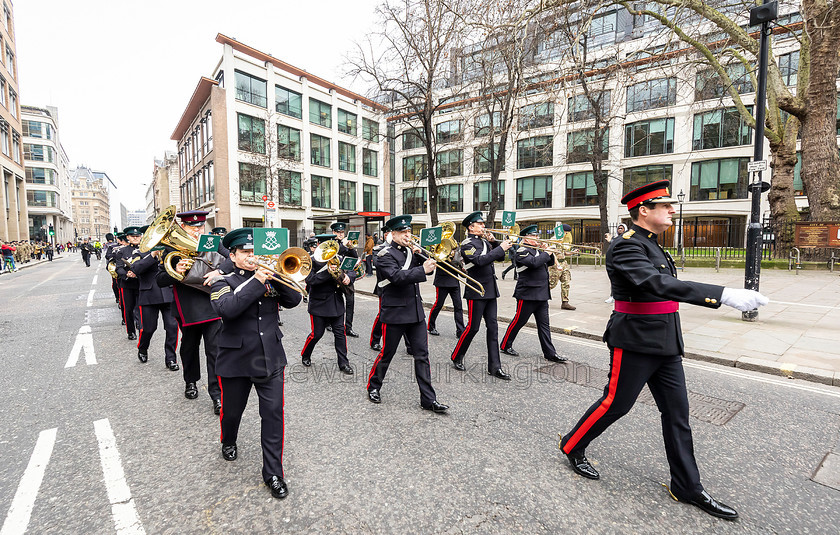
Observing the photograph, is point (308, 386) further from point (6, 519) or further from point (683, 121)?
point (683, 121)

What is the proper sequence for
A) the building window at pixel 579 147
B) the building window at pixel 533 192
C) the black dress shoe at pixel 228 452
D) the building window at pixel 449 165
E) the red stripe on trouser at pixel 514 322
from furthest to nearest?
the building window at pixel 449 165
the building window at pixel 533 192
the building window at pixel 579 147
the red stripe on trouser at pixel 514 322
the black dress shoe at pixel 228 452

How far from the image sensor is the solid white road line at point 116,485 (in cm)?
258

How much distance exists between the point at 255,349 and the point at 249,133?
36964 millimetres

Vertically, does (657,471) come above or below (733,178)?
below

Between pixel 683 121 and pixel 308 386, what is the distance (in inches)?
1549

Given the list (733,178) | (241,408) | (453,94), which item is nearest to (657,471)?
(241,408)

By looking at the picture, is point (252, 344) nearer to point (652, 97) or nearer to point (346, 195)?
point (652, 97)

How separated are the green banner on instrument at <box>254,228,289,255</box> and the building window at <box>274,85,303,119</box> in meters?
39.2

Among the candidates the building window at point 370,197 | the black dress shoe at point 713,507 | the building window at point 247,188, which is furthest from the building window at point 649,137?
the black dress shoe at point 713,507

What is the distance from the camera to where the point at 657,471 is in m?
3.17

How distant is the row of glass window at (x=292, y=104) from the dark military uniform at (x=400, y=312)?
90.6ft

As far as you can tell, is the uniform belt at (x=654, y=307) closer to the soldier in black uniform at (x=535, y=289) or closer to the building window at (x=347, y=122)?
the soldier in black uniform at (x=535, y=289)

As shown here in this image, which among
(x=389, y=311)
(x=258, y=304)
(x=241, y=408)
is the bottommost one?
(x=241, y=408)

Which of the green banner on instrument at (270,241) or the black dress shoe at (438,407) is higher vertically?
the green banner on instrument at (270,241)
